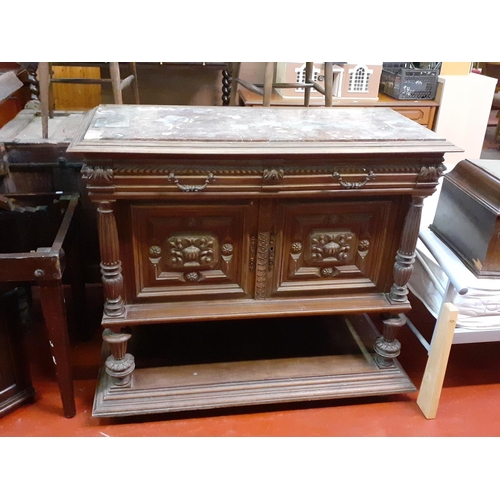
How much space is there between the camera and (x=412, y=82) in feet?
10.1

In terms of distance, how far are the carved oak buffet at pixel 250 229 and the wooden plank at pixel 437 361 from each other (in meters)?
0.07

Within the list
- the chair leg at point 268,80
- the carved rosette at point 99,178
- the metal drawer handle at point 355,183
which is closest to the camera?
the carved rosette at point 99,178

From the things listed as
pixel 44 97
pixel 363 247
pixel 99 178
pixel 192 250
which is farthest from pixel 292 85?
pixel 99 178

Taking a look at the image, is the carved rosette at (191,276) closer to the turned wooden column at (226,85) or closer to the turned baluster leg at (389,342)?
the turned baluster leg at (389,342)

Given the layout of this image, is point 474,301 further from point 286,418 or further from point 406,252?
point 286,418

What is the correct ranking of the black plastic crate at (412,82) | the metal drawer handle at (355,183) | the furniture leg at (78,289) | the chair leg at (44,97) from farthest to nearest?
1. the black plastic crate at (412,82)
2. the chair leg at (44,97)
3. the furniture leg at (78,289)
4. the metal drawer handle at (355,183)

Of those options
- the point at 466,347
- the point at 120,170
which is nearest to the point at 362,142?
the point at 120,170

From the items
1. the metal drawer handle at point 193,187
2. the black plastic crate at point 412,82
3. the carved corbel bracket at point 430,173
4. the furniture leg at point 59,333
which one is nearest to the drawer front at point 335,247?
the carved corbel bracket at point 430,173

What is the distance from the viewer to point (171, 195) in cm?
128

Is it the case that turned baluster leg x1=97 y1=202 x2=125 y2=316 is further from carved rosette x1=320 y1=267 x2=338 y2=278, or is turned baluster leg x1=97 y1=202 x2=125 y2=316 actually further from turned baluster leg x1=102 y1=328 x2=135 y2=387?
carved rosette x1=320 y1=267 x2=338 y2=278

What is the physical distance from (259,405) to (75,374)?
66 cm

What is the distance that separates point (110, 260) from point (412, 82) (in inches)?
96.8

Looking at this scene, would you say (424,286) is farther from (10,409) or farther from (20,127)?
(20,127)

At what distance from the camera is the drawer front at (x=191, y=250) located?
1.36 meters
